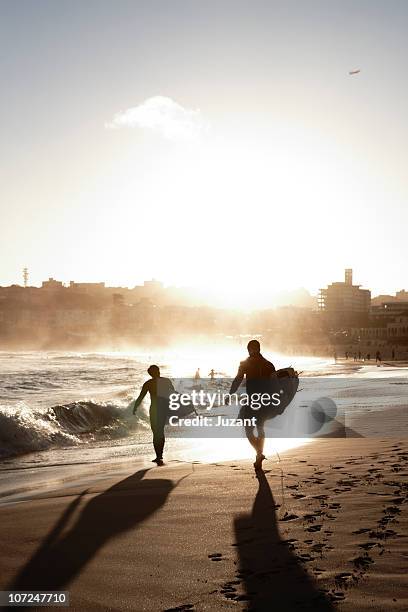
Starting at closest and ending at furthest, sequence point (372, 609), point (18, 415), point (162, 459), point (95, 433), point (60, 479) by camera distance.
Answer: point (372, 609)
point (60, 479)
point (162, 459)
point (18, 415)
point (95, 433)

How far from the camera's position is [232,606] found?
167 inches

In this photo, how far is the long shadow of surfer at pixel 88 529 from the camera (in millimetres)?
4898

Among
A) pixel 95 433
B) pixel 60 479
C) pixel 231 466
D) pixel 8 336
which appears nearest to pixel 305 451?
pixel 231 466

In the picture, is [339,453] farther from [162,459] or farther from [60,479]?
[60,479]

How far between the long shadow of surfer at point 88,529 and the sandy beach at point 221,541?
1 cm

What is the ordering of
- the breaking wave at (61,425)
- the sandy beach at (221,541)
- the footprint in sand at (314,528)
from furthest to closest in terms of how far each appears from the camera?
1. the breaking wave at (61,425)
2. the footprint in sand at (314,528)
3. the sandy beach at (221,541)

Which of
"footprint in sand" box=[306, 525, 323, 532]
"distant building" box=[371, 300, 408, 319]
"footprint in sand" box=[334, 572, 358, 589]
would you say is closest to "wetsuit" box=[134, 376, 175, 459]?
"footprint in sand" box=[306, 525, 323, 532]

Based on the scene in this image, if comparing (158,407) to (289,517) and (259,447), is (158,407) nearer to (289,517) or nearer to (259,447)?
(259,447)

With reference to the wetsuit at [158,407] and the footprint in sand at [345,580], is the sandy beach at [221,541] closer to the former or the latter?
the footprint in sand at [345,580]

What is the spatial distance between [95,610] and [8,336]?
645 feet

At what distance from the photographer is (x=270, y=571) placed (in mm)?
4836

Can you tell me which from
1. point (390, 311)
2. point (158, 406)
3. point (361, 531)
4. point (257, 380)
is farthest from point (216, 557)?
point (390, 311)

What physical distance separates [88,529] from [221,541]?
4.56 feet

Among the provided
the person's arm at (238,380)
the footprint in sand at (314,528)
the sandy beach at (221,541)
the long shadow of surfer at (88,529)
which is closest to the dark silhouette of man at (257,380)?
the person's arm at (238,380)
